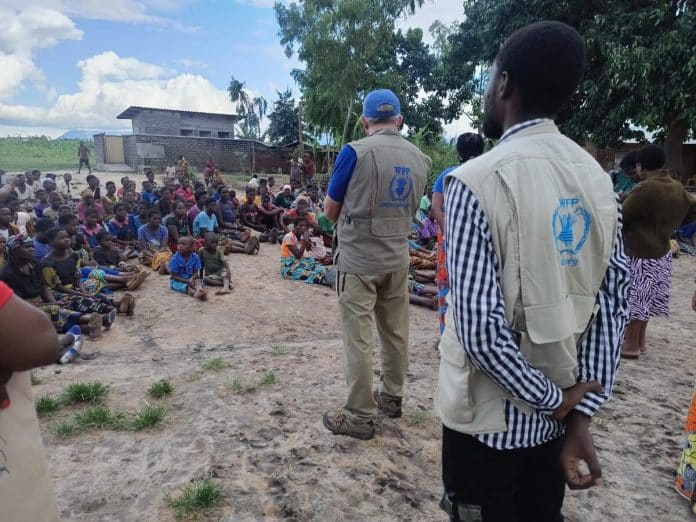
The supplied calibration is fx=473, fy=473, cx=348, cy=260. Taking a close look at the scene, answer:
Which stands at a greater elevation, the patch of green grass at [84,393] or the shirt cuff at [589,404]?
the shirt cuff at [589,404]

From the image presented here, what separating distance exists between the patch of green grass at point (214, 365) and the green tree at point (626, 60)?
10.3 metres

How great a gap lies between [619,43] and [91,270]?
11.4 meters

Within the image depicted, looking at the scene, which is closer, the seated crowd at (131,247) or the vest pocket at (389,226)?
the vest pocket at (389,226)

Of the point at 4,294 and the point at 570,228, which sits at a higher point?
the point at 570,228

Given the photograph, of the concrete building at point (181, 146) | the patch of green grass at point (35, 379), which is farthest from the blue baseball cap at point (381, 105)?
the concrete building at point (181, 146)

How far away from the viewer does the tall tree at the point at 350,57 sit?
1878 centimetres

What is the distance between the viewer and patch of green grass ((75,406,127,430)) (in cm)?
267

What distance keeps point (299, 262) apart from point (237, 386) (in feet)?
13.8

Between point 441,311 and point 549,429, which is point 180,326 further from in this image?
point 549,429

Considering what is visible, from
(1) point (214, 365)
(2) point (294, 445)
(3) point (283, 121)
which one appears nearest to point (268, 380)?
(1) point (214, 365)

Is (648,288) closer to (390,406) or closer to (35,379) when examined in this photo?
(390,406)

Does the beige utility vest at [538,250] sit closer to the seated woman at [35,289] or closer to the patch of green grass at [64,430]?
the patch of green grass at [64,430]

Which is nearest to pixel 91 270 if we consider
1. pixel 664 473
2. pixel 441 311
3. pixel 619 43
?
pixel 441 311

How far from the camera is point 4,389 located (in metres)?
1.04
